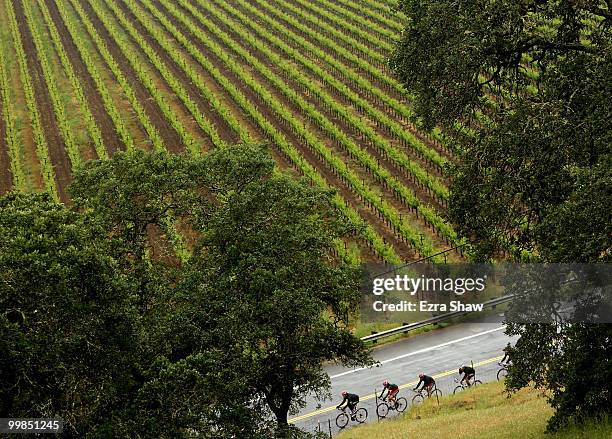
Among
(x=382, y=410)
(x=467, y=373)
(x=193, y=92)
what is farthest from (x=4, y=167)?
(x=467, y=373)

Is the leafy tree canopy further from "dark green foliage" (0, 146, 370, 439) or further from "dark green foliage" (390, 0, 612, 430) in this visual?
"dark green foliage" (0, 146, 370, 439)

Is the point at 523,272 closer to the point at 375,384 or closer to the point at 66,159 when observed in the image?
the point at 375,384

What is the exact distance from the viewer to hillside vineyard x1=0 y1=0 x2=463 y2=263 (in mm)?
47125

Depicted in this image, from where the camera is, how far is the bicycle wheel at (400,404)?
99.7 feet

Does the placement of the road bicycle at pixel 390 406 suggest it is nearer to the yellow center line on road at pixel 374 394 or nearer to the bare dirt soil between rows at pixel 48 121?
the yellow center line on road at pixel 374 394

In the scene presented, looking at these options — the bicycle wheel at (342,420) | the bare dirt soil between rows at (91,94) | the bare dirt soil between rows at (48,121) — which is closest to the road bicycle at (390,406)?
the bicycle wheel at (342,420)

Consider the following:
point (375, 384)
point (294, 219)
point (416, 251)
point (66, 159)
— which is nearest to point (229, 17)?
point (66, 159)

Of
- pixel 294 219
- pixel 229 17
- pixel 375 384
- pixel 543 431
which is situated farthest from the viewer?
pixel 229 17

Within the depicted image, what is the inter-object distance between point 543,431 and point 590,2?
1089 centimetres

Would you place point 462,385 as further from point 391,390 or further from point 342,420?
point 342,420

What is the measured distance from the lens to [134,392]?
17984 millimetres

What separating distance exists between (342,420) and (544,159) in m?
16.4

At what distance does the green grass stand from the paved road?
5.96 feet

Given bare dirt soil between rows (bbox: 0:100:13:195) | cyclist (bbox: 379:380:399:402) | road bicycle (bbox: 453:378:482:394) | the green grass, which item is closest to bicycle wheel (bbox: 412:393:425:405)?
the green grass
